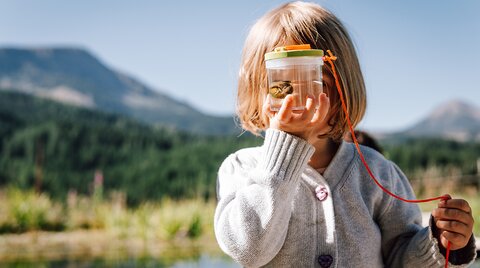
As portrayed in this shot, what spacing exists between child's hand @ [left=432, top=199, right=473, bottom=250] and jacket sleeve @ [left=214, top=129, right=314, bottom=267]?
0.37 metres

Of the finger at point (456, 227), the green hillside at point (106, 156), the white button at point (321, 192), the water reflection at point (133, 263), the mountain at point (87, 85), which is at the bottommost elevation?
the mountain at point (87, 85)

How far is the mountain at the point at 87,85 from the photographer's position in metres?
71.4

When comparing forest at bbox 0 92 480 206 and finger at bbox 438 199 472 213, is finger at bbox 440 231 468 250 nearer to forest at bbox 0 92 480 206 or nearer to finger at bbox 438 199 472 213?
finger at bbox 438 199 472 213

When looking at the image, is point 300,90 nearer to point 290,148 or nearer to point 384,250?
point 290,148

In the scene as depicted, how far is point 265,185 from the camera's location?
1.28m

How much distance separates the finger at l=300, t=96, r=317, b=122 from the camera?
1203 mm

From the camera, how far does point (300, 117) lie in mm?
1224

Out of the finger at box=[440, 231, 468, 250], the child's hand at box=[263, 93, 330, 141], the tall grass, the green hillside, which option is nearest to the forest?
the green hillside

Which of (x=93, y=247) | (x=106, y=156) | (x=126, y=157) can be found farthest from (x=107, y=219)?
(x=106, y=156)

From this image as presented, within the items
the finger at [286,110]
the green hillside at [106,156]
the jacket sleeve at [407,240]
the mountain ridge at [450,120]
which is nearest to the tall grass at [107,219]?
the green hillside at [106,156]

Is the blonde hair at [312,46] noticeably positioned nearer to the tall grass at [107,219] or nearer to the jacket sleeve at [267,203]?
the jacket sleeve at [267,203]

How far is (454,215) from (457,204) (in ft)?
0.09

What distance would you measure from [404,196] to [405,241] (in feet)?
0.44

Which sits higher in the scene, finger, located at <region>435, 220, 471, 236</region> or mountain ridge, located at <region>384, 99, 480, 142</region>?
finger, located at <region>435, 220, 471, 236</region>
